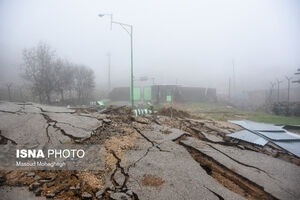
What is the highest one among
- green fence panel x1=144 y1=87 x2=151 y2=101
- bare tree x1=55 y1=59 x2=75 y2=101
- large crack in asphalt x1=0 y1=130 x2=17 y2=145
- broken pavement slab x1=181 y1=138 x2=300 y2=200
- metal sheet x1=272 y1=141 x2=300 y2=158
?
bare tree x1=55 y1=59 x2=75 y2=101

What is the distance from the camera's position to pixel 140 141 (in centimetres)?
407

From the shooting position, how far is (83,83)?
20.4m

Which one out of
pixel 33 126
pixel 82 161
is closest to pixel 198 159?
pixel 82 161

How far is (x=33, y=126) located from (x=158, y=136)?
410cm

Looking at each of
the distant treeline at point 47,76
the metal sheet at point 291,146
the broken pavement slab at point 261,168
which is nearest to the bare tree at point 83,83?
the distant treeline at point 47,76

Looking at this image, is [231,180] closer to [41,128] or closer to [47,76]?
[41,128]

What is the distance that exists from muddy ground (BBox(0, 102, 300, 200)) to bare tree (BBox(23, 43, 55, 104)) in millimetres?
12927

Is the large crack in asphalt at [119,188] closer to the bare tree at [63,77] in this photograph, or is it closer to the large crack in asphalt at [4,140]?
the large crack in asphalt at [4,140]

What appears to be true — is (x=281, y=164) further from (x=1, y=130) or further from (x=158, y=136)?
(x=1, y=130)

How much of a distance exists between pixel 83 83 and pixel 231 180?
71.4 feet

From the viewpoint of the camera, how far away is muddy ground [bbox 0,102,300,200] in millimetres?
2139

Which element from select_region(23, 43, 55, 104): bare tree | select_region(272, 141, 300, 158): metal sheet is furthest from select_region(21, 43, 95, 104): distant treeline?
select_region(272, 141, 300, 158): metal sheet

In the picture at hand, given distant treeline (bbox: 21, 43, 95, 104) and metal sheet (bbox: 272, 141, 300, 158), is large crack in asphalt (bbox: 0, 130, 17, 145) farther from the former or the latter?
distant treeline (bbox: 21, 43, 95, 104)

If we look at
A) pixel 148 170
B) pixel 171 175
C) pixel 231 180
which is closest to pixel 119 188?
pixel 148 170
